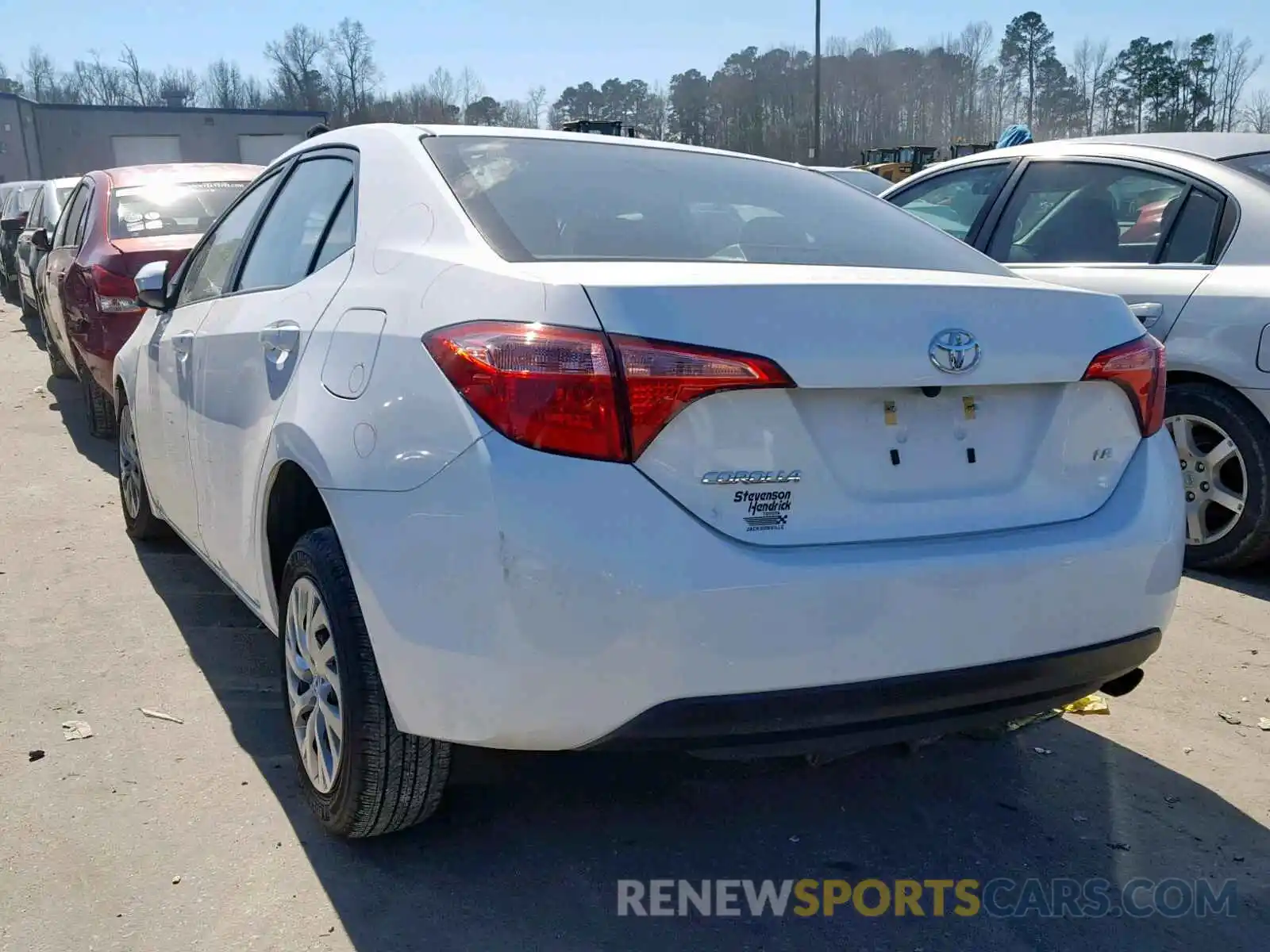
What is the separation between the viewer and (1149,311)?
4.56 meters

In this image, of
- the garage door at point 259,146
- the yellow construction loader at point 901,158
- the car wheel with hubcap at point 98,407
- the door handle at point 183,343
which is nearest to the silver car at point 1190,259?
the door handle at point 183,343

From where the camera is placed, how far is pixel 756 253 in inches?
101

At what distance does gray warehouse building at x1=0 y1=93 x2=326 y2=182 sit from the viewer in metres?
55.7

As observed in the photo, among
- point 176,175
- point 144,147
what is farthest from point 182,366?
point 144,147

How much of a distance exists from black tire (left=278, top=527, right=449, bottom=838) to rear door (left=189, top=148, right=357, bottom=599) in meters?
0.48

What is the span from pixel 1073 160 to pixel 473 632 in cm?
427

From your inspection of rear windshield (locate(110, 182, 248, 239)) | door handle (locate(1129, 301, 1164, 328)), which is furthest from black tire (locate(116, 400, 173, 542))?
door handle (locate(1129, 301, 1164, 328))

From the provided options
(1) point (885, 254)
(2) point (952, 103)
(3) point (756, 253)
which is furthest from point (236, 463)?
(2) point (952, 103)

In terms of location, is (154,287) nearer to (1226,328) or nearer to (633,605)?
(633,605)

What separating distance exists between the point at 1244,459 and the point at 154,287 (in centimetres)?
413

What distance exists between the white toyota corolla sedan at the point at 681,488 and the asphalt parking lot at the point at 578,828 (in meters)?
0.24

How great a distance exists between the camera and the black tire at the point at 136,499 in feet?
15.7

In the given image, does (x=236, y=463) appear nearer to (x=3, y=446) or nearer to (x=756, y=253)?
(x=756, y=253)

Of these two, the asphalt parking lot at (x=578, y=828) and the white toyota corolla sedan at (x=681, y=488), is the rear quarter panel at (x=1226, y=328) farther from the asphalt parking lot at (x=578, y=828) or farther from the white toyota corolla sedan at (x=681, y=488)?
the white toyota corolla sedan at (x=681, y=488)
